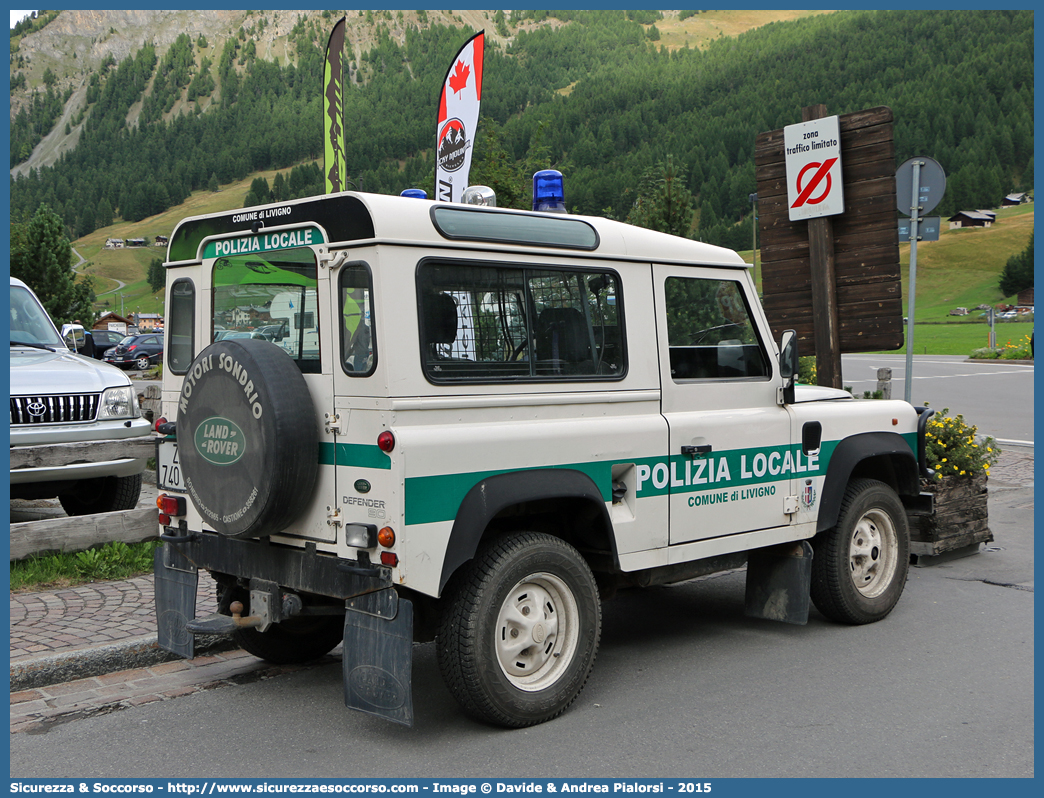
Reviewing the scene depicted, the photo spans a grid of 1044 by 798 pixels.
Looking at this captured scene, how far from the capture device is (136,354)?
4500cm

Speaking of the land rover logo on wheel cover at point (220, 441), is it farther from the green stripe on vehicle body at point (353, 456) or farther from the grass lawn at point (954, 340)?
the grass lawn at point (954, 340)

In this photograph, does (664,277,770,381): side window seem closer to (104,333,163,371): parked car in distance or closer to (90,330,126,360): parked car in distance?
(104,333,163,371): parked car in distance

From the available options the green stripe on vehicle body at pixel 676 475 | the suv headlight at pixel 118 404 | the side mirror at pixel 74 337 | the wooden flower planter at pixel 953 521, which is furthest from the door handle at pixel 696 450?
the side mirror at pixel 74 337

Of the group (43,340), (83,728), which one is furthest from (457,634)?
(43,340)

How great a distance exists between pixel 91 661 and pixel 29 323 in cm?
530

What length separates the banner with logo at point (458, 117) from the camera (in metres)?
10.6

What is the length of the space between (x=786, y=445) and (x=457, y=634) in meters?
2.46

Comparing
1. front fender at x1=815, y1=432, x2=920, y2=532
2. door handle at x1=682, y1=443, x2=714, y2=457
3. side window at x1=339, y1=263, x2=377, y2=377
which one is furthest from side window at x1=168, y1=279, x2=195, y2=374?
front fender at x1=815, y1=432, x2=920, y2=532

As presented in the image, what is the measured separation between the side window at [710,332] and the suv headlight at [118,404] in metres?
5.22

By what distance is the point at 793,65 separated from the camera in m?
189

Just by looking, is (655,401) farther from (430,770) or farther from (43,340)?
(43,340)

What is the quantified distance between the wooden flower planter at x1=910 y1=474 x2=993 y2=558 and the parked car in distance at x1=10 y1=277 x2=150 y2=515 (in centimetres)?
638

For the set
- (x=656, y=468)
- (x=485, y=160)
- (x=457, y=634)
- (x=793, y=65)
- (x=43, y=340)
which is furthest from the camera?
(x=793, y=65)

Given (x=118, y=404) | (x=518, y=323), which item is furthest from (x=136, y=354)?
(x=518, y=323)
